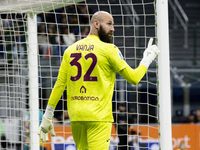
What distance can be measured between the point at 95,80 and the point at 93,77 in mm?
32

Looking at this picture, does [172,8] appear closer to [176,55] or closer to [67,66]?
[176,55]

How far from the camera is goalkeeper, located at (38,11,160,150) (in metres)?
4.22

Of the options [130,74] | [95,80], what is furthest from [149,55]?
[95,80]

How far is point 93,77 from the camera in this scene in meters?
4.27

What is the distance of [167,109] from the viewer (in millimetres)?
4891

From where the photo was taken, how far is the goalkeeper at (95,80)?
13.9 ft

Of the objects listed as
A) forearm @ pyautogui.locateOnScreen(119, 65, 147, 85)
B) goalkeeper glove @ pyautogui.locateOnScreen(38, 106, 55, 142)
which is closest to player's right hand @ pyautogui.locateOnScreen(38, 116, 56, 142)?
goalkeeper glove @ pyautogui.locateOnScreen(38, 106, 55, 142)

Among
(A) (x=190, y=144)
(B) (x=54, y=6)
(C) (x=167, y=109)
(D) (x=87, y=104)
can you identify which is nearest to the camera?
(D) (x=87, y=104)

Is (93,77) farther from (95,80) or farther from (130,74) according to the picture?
(130,74)

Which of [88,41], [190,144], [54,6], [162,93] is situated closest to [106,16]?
[88,41]

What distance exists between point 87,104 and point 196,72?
1261cm

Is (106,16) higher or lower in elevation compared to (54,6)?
lower

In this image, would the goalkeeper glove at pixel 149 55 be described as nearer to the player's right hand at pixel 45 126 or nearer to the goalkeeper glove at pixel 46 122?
the goalkeeper glove at pixel 46 122

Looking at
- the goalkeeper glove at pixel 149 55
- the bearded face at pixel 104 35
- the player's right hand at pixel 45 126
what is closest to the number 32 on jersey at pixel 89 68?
the bearded face at pixel 104 35
